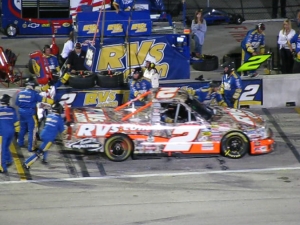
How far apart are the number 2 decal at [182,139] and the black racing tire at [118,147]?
766 mm

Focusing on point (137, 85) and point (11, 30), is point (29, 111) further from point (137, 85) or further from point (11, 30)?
point (11, 30)

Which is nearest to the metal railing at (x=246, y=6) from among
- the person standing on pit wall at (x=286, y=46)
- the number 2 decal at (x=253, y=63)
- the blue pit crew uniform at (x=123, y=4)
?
the blue pit crew uniform at (x=123, y=4)

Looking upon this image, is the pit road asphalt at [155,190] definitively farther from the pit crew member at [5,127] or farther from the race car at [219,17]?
the race car at [219,17]

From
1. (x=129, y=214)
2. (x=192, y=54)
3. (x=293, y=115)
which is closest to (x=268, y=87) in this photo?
(x=293, y=115)

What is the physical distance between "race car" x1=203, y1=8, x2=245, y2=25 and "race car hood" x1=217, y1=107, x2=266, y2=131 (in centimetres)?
1075

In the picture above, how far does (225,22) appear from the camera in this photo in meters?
29.7

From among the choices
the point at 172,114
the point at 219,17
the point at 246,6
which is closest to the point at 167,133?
the point at 172,114

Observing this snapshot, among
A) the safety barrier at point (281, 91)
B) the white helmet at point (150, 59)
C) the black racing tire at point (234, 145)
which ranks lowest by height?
the black racing tire at point (234, 145)

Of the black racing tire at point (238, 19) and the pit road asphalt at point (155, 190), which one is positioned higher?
the black racing tire at point (238, 19)

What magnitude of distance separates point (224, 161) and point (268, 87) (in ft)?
14.3

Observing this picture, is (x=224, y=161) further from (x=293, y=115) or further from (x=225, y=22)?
(x=225, y=22)

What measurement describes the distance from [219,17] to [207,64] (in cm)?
559

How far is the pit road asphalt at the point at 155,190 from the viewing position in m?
15.0

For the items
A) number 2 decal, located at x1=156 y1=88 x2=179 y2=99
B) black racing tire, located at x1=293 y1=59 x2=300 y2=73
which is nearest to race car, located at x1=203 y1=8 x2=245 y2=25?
black racing tire, located at x1=293 y1=59 x2=300 y2=73
